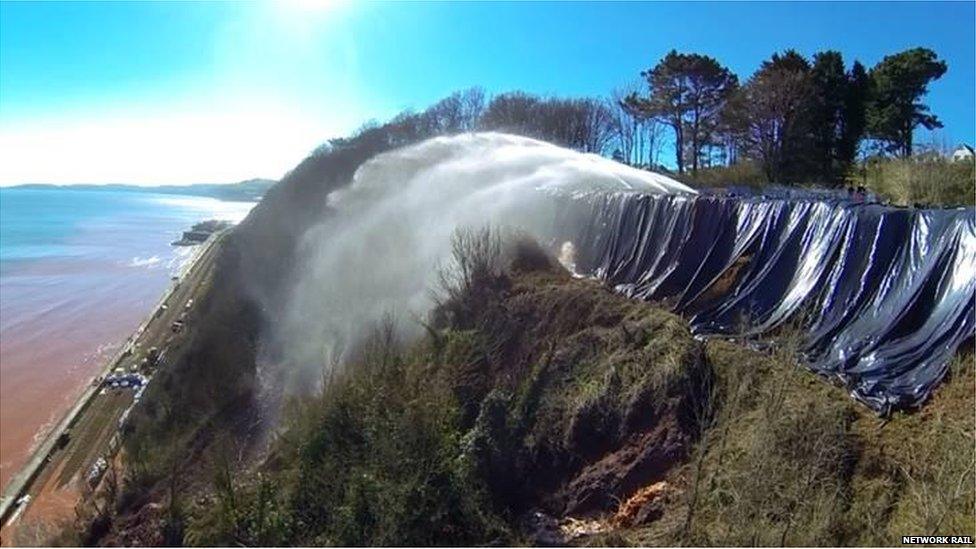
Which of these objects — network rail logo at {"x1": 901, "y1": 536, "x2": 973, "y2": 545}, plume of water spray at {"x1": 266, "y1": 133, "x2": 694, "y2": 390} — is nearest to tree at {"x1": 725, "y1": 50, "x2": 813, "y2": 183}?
plume of water spray at {"x1": 266, "y1": 133, "x2": 694, "y2": 390}

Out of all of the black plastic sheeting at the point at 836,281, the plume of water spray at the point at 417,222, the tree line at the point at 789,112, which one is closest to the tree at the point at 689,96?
the tree line at the point at 789,112

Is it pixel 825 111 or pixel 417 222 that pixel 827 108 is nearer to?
pixel 825 111

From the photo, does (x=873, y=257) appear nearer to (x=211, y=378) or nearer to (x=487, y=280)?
(x=487, y=280)

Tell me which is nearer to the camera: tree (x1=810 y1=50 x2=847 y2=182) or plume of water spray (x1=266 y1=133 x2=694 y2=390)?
plume of water spray (x1=266 y1=133 x2=694 y2=390)

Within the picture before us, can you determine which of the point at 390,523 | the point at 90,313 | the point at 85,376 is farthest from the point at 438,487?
the point at 90,313

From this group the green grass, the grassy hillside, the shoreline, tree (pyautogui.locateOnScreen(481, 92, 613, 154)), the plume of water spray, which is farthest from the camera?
tree (pyautogui.locateOnScreen(481, 92, 613, 154))

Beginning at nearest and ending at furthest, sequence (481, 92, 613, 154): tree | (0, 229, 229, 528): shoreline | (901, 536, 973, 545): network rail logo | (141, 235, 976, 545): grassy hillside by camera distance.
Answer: (901, 536, 973, 545): network rail logo, (141, 235, 976, 545): grassy hillside, (0, 229, 229, 528): shoreline, (481, 92, 613, 154): tree

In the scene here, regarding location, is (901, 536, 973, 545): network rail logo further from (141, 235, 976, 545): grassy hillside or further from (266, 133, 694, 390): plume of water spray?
(266, 133, 694, 390): plume of water spray

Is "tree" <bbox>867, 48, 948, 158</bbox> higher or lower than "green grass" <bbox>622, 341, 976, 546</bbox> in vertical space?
higher
